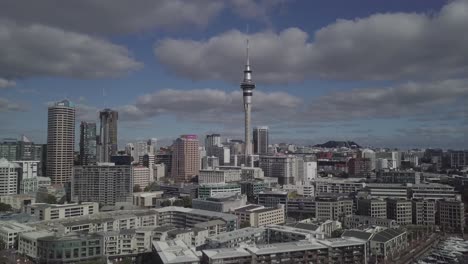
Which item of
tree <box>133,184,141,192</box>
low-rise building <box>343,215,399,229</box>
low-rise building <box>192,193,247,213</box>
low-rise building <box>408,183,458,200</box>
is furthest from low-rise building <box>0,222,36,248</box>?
low-rise building <box>408,183,458,200</box>

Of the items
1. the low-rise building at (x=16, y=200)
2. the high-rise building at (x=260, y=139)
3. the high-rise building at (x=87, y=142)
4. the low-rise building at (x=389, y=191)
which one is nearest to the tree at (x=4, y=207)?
the low-rise building at (x=16, y=200)

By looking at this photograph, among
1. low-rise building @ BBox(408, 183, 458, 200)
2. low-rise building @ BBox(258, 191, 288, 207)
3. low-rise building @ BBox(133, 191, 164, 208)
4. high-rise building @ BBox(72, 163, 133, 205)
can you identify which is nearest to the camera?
low-rise building @ BBox(408, 183, 458, 200)

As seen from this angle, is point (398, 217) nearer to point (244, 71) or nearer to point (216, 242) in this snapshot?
point (216, 242)

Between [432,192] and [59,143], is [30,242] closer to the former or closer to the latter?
[59,143]

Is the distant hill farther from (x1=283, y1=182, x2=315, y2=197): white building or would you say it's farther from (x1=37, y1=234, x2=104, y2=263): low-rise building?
(x1=37, y1=234, x2=104, y2=263): low-rise building

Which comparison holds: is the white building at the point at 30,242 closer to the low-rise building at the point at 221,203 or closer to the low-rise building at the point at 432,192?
the low-rise building at the point at 221,203

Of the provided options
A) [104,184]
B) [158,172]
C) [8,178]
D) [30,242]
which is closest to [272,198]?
[104,184]
